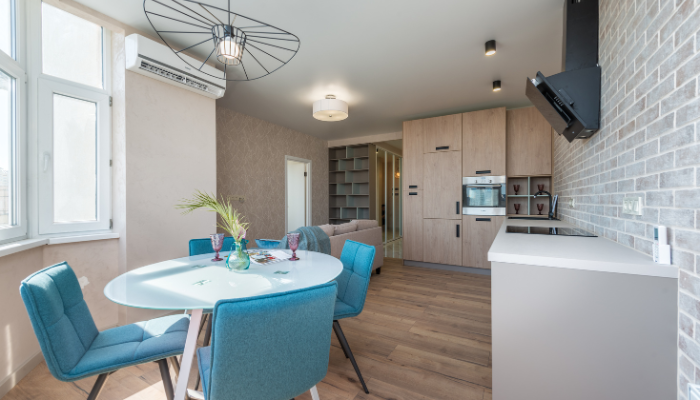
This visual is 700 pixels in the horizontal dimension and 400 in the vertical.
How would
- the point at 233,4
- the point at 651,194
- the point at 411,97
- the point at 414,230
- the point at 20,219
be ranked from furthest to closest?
the point at 414,230, the point at 411,97, the point at 233,4, the point at 20,219, the point at 651,194

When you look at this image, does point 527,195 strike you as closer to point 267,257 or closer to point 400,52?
point 400,52

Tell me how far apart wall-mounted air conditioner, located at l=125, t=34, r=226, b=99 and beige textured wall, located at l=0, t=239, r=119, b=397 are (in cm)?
146

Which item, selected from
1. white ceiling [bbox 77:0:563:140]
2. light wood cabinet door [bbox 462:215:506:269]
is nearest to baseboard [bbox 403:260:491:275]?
light wood cabinet door [bbox 462:215:506:269]

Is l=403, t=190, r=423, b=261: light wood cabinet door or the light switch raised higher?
the light switch

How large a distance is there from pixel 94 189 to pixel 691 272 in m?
3.56

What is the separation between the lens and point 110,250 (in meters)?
2.42

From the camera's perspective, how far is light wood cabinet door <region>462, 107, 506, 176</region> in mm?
4230

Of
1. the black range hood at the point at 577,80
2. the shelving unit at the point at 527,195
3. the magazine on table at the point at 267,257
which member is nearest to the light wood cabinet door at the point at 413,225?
the shelving unit at the point at 527,195

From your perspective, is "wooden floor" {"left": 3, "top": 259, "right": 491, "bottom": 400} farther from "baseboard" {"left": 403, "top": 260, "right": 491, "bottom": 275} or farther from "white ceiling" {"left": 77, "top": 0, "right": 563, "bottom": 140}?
"white ceiling" {"left": 77, "top": 0, "right": 563, "bottom": 140}

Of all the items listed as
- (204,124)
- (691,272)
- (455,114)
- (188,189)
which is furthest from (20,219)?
(455,114)

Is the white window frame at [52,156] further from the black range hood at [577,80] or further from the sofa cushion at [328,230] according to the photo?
the black range hood at [577,80]

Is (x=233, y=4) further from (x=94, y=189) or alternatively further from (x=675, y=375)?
(x=675, y=375)

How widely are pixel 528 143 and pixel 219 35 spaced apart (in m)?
4.32

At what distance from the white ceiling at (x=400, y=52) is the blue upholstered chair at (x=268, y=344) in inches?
84.8
